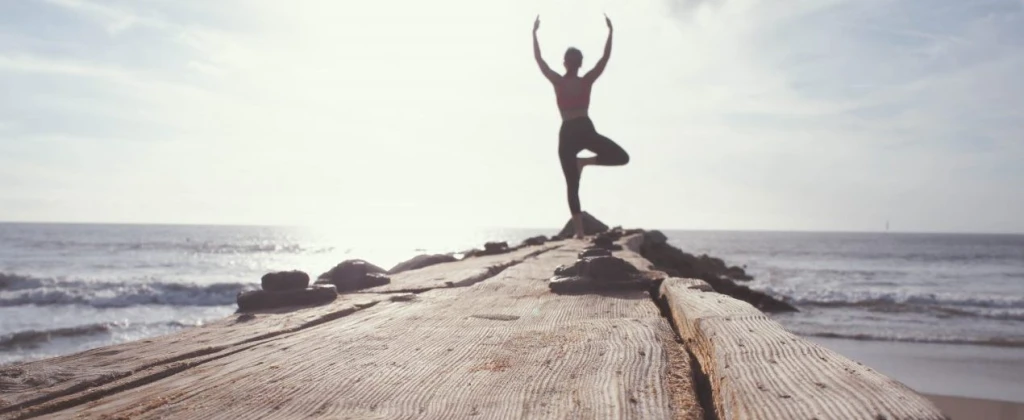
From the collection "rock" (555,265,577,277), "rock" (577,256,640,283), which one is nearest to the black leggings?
"rock" (555,265,577,277)

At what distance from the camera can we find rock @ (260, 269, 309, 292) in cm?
281

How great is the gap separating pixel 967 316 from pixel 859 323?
171 inches

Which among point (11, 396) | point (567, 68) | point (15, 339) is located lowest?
point (15, 339)

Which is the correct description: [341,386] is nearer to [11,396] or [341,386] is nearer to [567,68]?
[11,396]

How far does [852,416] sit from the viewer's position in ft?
2.92

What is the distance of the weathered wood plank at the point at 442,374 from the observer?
45.3 inches

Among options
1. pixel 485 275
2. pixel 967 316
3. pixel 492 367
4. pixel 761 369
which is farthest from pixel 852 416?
pixel 967 316

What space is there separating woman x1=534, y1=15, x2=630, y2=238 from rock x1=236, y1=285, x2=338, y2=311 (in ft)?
14.7

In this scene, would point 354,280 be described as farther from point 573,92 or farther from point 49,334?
point 49,334

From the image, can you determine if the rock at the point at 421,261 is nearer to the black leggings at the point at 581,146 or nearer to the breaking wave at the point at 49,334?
the black leggings at the point at 581,146

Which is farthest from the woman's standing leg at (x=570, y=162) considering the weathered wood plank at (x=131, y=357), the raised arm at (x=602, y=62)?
the weathered wood plank at (x=131, y=357)

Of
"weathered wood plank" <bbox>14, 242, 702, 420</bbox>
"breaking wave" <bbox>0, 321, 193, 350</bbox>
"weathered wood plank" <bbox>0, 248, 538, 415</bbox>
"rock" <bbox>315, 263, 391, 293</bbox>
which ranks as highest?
"rock" <bbox>315, 263, 391, 293</bbox>

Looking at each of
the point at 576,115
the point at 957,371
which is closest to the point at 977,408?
the point at 957,371

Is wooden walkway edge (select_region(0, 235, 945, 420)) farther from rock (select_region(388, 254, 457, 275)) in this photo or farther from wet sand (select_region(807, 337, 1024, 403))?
wet sand (select_region(807, 337, 1024, 403))
